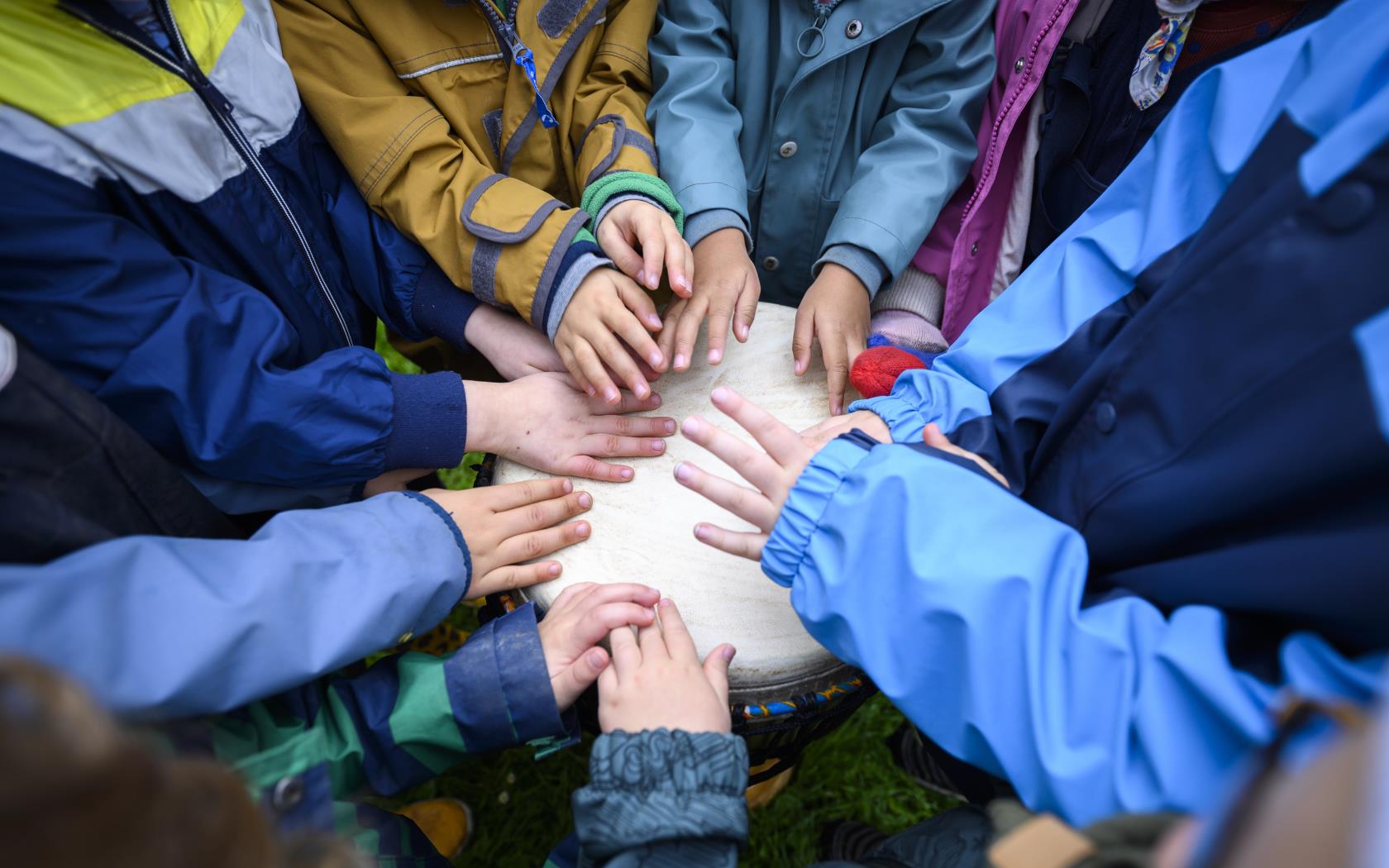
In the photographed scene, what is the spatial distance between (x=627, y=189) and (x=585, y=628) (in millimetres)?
749

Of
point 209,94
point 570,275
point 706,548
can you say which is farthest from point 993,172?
point 209,94

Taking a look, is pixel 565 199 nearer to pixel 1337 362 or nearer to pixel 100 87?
pixel 100 87

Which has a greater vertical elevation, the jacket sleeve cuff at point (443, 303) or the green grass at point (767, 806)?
the jacket sleeve cuff at point (443, 303)

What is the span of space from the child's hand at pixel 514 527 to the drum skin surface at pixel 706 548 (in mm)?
22

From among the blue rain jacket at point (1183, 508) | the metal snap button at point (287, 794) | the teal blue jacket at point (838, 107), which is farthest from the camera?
the teal blue jacket at point (838, 107)

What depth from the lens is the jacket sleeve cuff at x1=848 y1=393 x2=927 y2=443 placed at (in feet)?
3.19

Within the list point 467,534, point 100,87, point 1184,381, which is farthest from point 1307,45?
point 100,87

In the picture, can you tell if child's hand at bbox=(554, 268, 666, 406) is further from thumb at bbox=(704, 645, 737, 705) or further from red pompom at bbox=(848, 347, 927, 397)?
thumb at bbox=(704, 645, 737, 705)

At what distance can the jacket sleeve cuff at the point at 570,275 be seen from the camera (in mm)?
1142

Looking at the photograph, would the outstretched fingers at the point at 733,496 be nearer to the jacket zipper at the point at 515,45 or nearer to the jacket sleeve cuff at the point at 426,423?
the jacket sleeve cuff at the point at 426,423

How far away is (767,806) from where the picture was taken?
150cm

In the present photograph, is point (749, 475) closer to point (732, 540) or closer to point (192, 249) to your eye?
point (732, 540)

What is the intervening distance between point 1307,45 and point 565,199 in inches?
46.2

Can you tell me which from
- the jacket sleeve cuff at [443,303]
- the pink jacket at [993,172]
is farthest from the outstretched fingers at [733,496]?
the pink jacket at [993,172]
